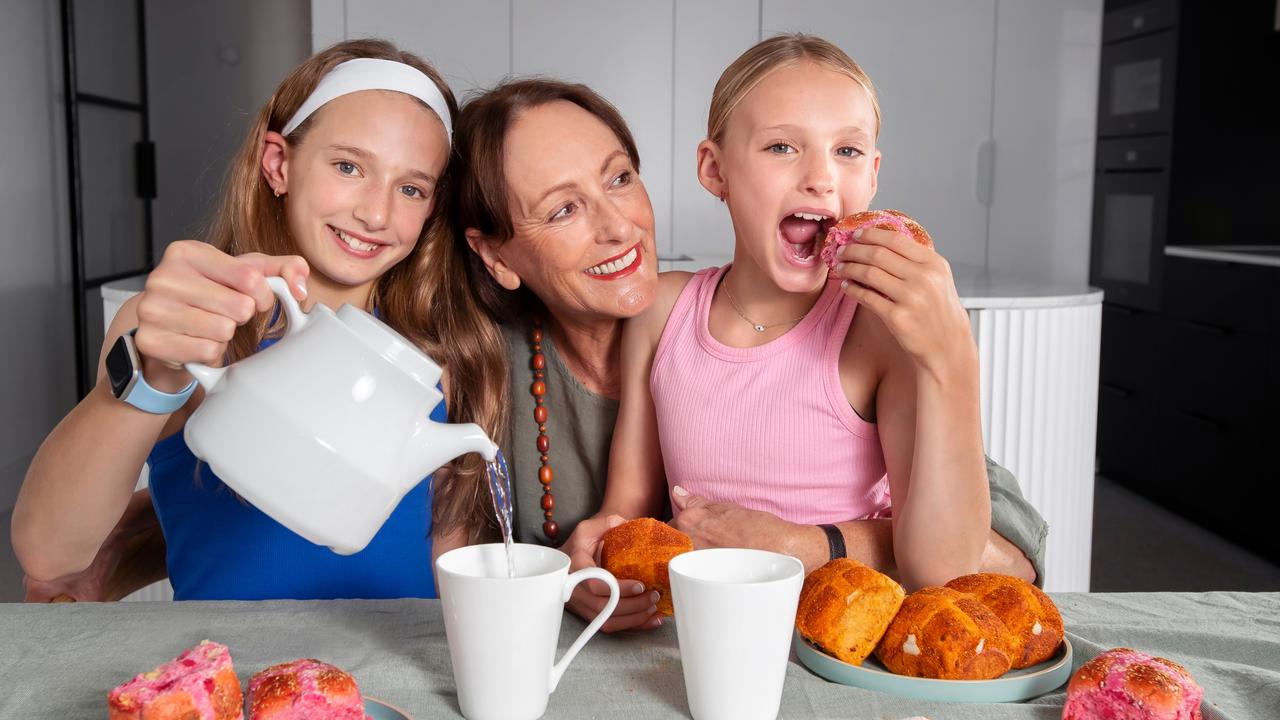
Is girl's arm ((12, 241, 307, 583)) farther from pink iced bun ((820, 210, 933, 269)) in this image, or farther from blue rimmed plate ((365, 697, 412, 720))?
pink iced bun ((820, 210, 933, 269))

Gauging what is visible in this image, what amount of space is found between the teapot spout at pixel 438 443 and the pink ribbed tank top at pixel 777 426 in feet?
1.88

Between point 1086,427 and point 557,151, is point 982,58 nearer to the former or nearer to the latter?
point 1086,427

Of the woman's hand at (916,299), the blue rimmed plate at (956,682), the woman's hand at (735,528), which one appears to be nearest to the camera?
the blue rimmed plate at (956,682)

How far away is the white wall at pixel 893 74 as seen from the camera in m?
4.08

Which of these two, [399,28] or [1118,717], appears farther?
[399,28]

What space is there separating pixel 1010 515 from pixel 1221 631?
379 millimetres

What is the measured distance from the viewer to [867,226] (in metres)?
1.10

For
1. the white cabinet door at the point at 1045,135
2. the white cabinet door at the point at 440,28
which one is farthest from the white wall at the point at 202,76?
the white cabinet door at the point at 1045,135

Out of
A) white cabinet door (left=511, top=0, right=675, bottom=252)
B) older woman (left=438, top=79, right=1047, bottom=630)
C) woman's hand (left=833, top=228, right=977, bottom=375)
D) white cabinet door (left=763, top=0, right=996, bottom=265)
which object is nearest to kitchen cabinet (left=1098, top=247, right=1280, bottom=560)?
white cabinet door (left=763, top=0, right=996, bottom=265)

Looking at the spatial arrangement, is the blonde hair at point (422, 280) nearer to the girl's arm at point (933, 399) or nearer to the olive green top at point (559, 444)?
the olive green top at point (559, 444)

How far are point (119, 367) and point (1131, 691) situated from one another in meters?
0.81

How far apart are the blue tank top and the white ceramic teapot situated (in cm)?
63

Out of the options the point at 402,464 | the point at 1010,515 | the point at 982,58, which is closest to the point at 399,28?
the point at 982,58

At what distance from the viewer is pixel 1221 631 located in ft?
3.06
